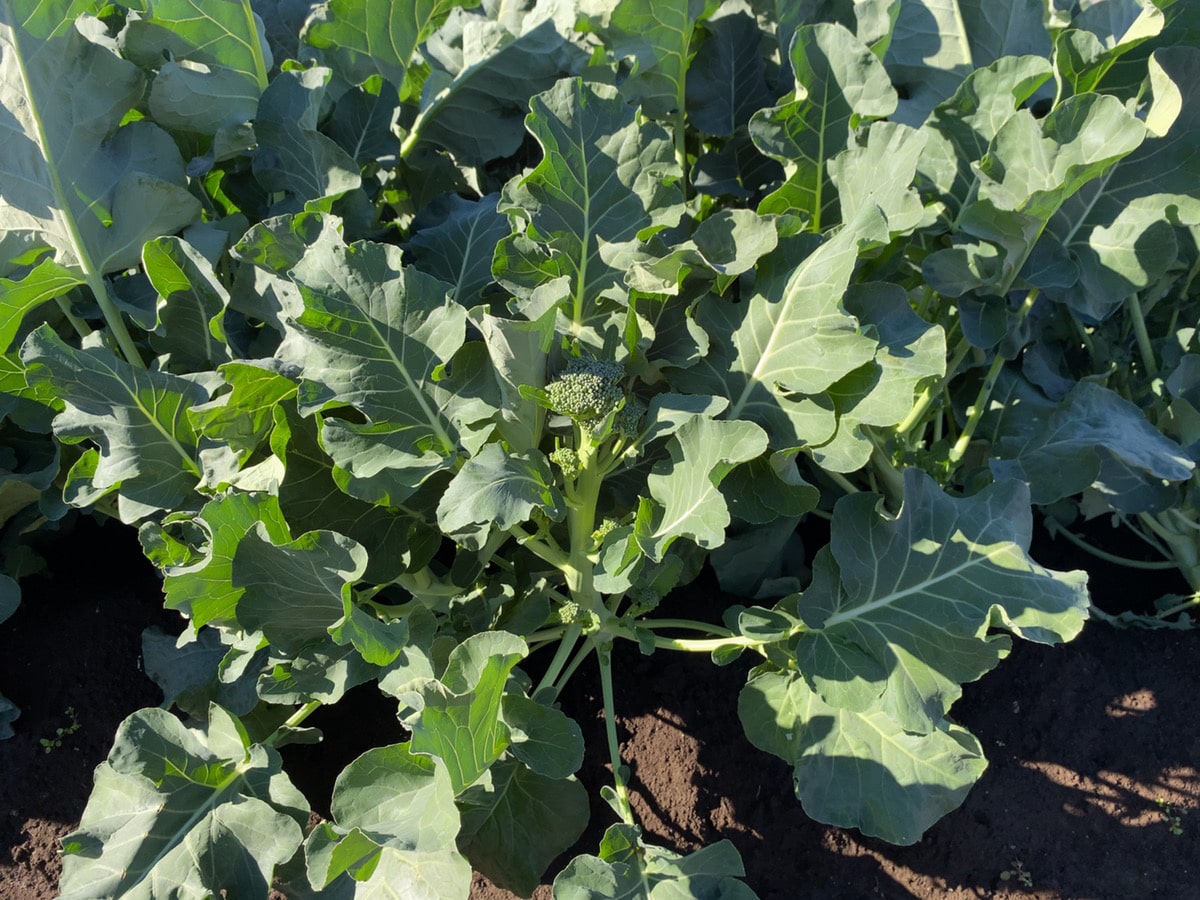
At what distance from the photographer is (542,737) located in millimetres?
1625

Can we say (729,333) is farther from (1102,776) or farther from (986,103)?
(1102,776)

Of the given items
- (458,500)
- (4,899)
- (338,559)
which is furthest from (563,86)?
(4,899)

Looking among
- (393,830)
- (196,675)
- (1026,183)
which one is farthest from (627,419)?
(196,675)

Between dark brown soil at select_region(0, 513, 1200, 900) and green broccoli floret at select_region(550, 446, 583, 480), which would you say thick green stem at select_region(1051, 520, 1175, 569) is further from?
green broccoli floret at select_region(550, 446, 583, 480)

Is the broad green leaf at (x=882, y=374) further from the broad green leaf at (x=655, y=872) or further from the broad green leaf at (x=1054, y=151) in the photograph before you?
the broad green leaf at (x=655, y=872)

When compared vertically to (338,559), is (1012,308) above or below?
above

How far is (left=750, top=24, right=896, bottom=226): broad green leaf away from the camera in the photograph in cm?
182

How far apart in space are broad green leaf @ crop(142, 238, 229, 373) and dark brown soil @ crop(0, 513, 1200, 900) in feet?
2.30

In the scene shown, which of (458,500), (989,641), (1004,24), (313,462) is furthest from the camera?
(1004,24)

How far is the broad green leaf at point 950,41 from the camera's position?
2.14m

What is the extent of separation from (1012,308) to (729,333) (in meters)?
0.65

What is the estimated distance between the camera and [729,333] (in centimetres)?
183

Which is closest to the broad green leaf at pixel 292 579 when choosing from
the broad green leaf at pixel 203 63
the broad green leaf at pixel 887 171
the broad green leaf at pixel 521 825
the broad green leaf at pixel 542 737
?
the broad green leaf at pixel 542 737

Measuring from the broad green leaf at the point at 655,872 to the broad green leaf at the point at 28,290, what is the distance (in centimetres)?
139
